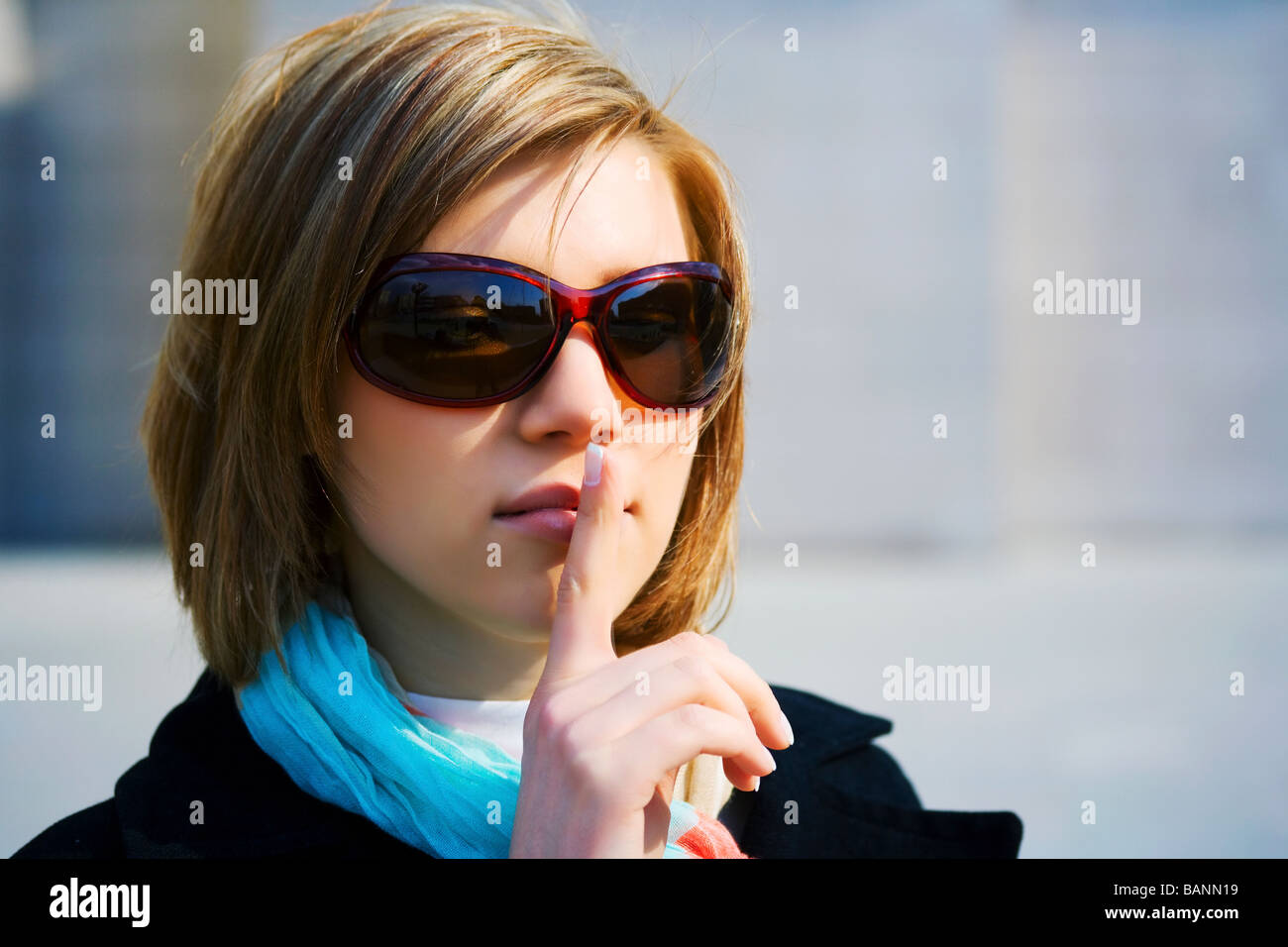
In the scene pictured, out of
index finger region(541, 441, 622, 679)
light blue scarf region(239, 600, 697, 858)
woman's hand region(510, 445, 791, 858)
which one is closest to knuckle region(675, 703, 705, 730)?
woman's hand region(510, 445, 791, 858)

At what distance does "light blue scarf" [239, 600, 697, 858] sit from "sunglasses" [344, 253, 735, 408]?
1.49 ft

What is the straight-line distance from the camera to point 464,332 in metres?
1.37

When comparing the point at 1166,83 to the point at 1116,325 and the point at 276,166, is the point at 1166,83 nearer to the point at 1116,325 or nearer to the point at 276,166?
the point at 1116,325

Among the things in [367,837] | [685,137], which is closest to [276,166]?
[685,137]

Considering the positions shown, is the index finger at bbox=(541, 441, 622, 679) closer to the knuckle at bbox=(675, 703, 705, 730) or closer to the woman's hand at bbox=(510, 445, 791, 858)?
the woman's hand at bbox=(510, 445, 791, 858)

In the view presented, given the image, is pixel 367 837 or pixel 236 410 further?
pixel 236 410

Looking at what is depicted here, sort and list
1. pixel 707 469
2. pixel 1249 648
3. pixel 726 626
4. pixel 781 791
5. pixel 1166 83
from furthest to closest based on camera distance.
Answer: pixel 1166 83
pixel 1249 648
pixel 726 626
pixel 707 469
pixel 781 791

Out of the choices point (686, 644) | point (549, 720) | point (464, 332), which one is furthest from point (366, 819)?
point (464, 332)

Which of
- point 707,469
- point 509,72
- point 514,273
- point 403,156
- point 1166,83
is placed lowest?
point 707,469

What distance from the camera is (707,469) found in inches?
73.4

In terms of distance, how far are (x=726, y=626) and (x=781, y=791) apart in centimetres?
421

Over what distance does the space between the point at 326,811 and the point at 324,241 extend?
84 centimetres

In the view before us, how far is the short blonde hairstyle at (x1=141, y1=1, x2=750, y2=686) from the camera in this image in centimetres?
143

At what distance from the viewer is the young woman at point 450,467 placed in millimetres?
1334
